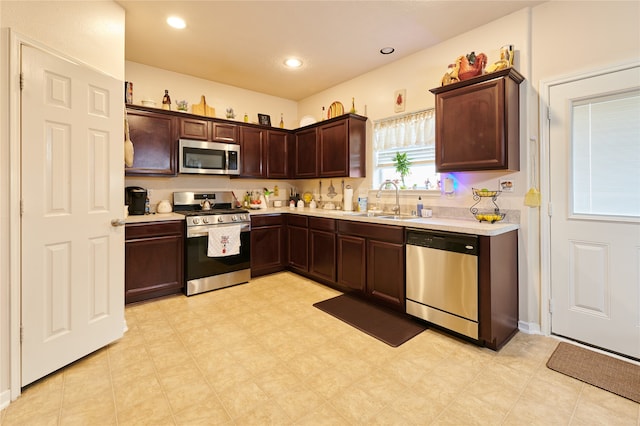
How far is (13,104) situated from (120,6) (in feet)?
4.67

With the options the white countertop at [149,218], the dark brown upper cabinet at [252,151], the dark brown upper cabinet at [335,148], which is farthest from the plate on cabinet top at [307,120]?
the white countertop at [149,218]

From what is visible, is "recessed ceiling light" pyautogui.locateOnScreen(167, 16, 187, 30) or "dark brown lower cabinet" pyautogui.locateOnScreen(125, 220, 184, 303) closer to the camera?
"recessed ceiling light" pyautogui.locateOnScreen(167, 16, 187, 30)

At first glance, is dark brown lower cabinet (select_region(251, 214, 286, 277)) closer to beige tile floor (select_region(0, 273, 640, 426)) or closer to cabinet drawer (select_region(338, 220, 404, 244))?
cabinet drawer (select_region(338, 220, 404, 244))

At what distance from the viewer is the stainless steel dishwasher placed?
234 cm

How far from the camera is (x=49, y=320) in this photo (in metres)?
1.95

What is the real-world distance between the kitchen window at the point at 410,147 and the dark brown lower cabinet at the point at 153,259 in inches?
102

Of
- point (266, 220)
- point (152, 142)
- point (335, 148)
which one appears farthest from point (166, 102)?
point (335, 148)

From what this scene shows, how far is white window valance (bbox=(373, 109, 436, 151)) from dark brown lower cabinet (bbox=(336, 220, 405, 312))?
116 centimetres

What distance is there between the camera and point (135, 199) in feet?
11.4

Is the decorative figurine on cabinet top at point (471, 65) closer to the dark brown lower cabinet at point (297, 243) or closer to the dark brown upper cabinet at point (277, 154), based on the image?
the dark brown lower cabinet at point (297, 243)

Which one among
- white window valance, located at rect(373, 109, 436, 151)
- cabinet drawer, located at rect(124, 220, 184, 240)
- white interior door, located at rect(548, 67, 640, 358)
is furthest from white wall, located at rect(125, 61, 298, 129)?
white interior door, located at rect(548, 67, 640, 358)

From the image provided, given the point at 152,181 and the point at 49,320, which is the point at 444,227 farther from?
the point at 152,181

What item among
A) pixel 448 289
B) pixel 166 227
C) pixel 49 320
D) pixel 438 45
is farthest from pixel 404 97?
pixel 49 320

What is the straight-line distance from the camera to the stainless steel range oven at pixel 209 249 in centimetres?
346
